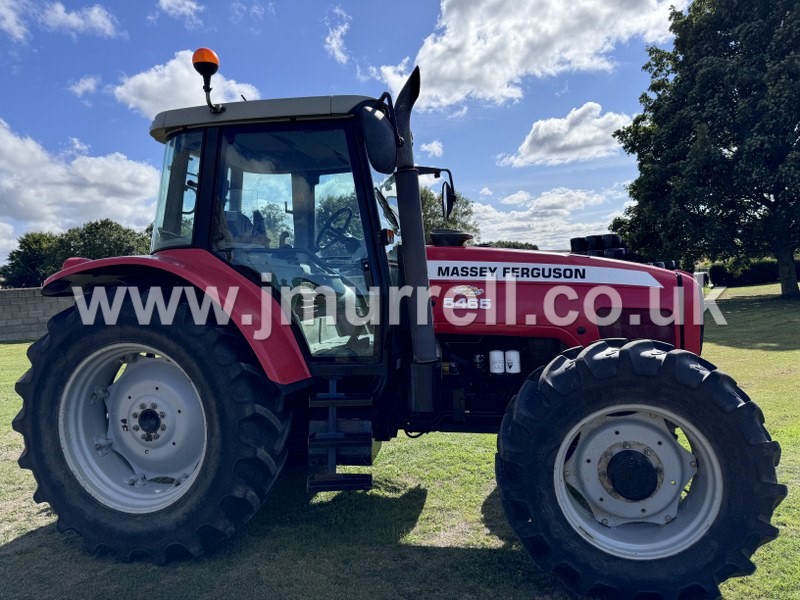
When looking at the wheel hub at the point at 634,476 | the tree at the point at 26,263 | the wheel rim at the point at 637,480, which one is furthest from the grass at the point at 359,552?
the tree at the point at 26,263

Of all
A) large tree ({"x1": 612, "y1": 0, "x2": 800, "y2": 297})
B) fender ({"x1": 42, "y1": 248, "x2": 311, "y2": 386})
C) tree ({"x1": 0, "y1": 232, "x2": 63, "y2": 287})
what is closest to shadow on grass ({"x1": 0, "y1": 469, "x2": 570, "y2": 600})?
fender ({"x1": 42, "y1": 248, "x2": 311, "y2": 386})

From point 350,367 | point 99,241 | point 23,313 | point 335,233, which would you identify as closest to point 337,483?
point 350,367

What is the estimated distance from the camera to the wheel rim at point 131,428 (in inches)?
115

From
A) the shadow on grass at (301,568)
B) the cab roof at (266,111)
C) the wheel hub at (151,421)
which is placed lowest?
the shadow on grass at (301,568)

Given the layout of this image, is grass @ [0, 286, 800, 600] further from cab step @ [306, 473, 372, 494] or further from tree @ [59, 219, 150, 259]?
tree @ [59, 219, 150, 259]

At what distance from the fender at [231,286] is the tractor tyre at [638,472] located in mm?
1198

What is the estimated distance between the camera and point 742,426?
7.57 ft

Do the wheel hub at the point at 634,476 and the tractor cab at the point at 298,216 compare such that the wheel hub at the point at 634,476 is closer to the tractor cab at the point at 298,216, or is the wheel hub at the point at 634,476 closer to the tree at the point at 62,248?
the tractor cab at the point at 298,216

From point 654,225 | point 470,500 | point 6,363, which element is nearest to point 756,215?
point 654,225

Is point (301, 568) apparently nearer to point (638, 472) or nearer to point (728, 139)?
point (638, 472)

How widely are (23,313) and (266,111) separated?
1624cm

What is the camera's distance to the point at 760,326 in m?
12.0

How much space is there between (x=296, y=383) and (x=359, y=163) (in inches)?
49.4

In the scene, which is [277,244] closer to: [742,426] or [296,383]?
[296,383]
